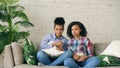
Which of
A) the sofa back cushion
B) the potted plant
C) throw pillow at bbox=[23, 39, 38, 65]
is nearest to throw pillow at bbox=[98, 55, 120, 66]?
the sofa back cushion

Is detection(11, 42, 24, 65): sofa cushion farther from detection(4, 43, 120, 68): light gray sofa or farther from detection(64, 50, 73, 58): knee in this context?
detection(64, 50, 73, 58): knee

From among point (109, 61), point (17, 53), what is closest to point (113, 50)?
point (109, 61)

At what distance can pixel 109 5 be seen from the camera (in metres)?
5.01

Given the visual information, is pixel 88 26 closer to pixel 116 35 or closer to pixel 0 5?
pixel 116 35

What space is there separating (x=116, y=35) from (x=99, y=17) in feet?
1.49

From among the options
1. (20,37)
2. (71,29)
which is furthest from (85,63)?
(20,37)

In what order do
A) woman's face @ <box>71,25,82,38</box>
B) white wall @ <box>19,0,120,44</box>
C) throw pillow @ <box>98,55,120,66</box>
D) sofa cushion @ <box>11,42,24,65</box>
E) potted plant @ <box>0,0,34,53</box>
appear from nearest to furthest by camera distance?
throw pillow @ <box>98,55,120,66</box>, sofa cushion @ <box>11,42,24,65</box>, woman's face @ <box>71,25,82,38</box>, potted plant @ <box>0,0,34,53</box>, white wall @ <box>19,0,120,44</box>

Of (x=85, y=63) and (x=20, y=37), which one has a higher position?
(x=20, y=37)

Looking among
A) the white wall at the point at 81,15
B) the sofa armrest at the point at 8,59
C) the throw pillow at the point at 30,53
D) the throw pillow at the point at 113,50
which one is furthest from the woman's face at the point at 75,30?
the white wall at the point at 81,15

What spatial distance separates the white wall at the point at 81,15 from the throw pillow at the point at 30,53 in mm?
1268

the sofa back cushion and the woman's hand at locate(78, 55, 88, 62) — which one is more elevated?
the sofa back cushion

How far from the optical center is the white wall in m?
4.93

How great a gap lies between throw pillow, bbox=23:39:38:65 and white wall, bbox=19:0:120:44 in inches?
49.9

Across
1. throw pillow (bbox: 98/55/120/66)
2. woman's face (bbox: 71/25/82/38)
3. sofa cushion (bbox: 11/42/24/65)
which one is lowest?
throw pillow (bbox: 98/55/120/66)
